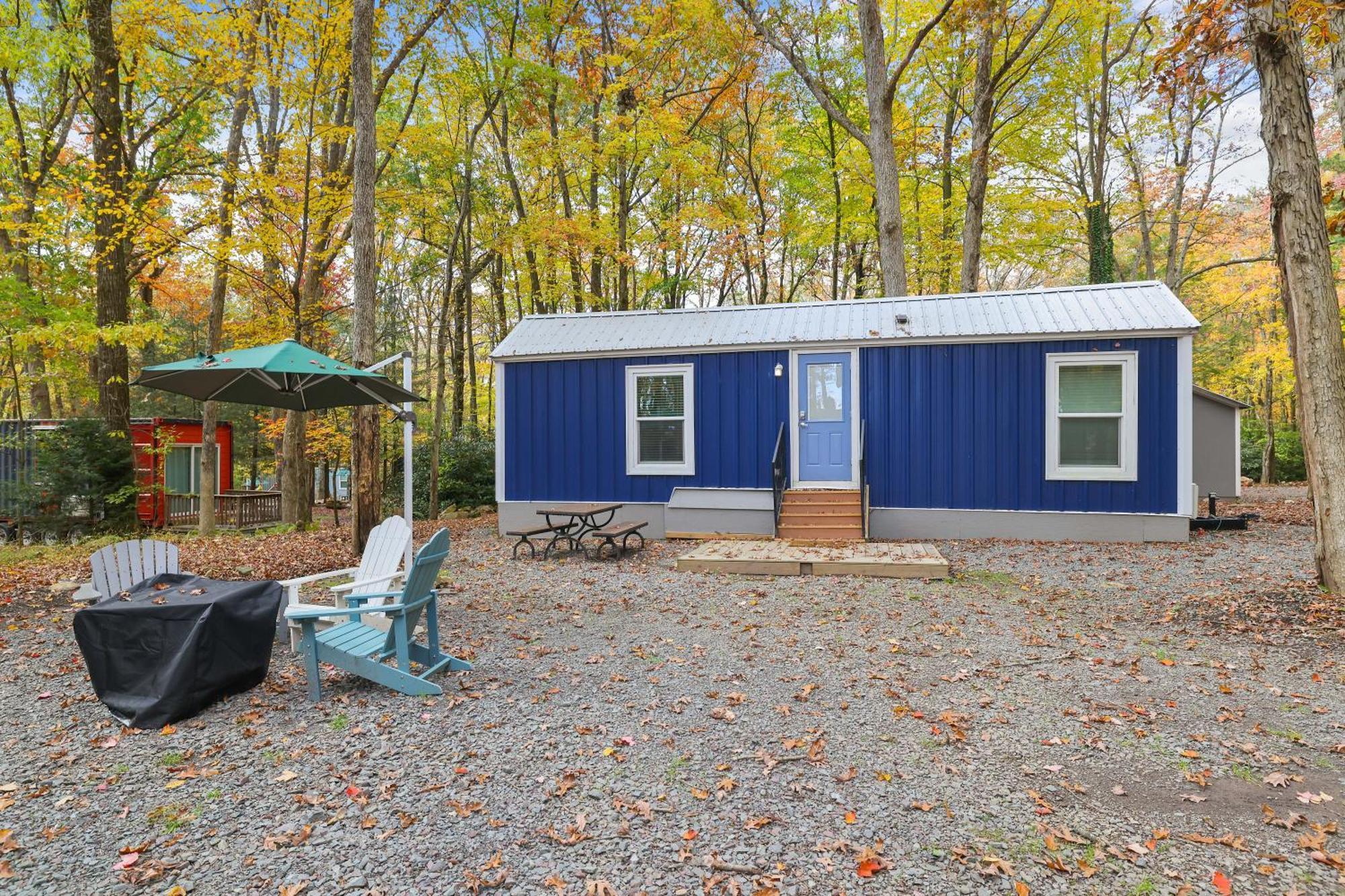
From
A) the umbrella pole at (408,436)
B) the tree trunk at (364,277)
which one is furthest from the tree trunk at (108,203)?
the umbrella pole at (408,436)

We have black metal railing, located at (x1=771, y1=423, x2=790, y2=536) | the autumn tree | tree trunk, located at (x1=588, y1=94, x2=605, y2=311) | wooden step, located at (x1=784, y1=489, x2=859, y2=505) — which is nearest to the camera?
black metal railing, located at (x1=771, y1=423, x2=790, y2=536)

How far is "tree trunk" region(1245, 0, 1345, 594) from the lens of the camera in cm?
519

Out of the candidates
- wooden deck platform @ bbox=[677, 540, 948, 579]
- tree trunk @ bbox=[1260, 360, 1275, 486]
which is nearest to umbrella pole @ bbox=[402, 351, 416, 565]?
wooden deck platform @ bbox=[677, 540, 948, 579]

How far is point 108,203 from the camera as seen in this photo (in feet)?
34.1

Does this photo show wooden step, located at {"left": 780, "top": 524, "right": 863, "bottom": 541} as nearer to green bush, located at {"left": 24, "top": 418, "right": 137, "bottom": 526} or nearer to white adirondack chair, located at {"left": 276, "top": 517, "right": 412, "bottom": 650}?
white adirondack chair, located at {"left": 276, "top": 517, "right": 412, "bottom": 650}

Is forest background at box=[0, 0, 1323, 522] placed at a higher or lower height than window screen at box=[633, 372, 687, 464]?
higher

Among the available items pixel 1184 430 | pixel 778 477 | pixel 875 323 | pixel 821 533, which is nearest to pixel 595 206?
pixel 875 323

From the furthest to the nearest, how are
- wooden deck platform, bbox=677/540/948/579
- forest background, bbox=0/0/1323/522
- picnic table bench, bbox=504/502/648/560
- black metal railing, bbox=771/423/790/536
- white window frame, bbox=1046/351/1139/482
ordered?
forest background, bbox=0/0/1323/522 < black metal railing, bbox=771/423/790/536 < white window frame, bbox=1046/351/1139/482 < picnic table bench, bbox=504/502/648/560 < wooden deck platform, bbox=677/540/948/579

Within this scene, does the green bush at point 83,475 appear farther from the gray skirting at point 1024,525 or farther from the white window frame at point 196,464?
the gray skirting at point 1024,525

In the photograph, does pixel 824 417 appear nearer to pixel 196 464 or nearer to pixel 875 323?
pixel 875 323

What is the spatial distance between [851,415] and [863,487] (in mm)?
1142

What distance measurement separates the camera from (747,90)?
1711 cm

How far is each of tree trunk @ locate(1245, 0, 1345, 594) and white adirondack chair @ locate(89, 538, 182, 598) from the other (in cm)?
831

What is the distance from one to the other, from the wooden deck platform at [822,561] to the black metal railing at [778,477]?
109cm
